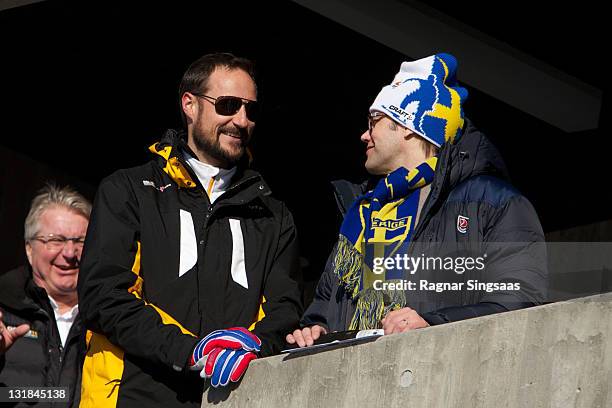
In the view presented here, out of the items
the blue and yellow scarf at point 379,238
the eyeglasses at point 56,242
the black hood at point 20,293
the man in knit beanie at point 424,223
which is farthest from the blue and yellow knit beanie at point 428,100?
the black hood at point 20,293

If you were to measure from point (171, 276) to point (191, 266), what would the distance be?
0.24 ft

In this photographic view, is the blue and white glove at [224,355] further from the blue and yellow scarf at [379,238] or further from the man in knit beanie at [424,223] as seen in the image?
the blue and yellow scarf at [379,238]

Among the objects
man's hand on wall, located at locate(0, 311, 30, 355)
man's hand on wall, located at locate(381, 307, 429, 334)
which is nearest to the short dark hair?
man's hand on wall, located at locate(0, 311, 30, 355)

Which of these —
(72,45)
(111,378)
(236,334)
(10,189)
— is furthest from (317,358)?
(10,189)

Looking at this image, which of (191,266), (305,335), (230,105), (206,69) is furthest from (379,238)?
(206,69)

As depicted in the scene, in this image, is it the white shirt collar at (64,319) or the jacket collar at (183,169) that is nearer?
the jacket collar at (183,169)

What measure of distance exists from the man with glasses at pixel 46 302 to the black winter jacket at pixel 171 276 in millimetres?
736

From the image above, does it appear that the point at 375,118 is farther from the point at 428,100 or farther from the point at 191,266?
the point at 191,266

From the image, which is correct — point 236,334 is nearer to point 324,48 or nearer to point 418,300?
point 418,300

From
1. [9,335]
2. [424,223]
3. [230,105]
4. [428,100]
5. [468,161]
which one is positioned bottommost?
[9,335]

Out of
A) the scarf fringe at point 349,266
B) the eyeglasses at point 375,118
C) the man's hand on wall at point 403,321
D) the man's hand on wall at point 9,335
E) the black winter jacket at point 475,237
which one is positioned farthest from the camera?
the man's hand on wall at point 9,335

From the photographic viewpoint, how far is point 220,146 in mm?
4336

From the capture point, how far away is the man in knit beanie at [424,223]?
12.1 ft

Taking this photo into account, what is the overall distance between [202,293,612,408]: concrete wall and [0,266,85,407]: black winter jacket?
4.68 feet
